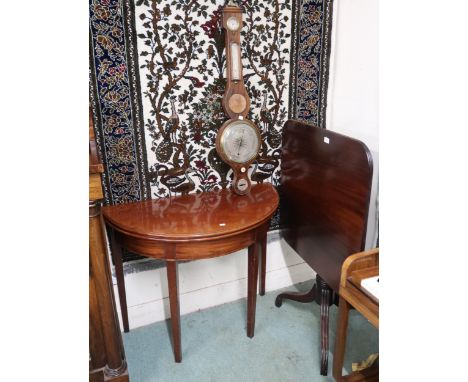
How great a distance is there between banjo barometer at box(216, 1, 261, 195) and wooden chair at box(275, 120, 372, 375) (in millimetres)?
235

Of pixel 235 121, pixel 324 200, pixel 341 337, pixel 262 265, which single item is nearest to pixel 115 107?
pixel 235 121

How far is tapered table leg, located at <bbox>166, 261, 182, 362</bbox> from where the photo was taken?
4.97ft

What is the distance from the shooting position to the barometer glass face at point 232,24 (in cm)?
157

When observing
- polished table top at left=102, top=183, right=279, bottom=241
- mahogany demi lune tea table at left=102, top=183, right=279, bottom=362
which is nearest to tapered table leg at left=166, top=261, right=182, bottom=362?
mahogany demi lune tea table at left=102, top=183, right=279, bottom=362

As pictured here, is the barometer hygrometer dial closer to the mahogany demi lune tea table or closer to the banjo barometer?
the banjo barometer

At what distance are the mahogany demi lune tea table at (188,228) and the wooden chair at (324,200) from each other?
167 mm

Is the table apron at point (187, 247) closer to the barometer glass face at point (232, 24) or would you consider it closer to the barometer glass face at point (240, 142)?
the barometer glass face at point (240, 142)

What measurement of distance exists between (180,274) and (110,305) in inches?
24.2

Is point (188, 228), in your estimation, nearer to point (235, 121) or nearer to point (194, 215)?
point (194, 215)

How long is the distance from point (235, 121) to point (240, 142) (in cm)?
10

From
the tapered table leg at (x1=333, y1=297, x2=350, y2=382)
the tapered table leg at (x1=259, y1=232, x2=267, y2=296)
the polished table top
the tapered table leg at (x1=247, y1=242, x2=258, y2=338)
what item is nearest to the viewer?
the tapered table leg at (x1=333, y1=297, x2=350, y2=382)

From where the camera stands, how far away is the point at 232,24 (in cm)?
158

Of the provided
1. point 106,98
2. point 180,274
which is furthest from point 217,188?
point 106,98

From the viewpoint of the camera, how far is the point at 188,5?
1577 mm
